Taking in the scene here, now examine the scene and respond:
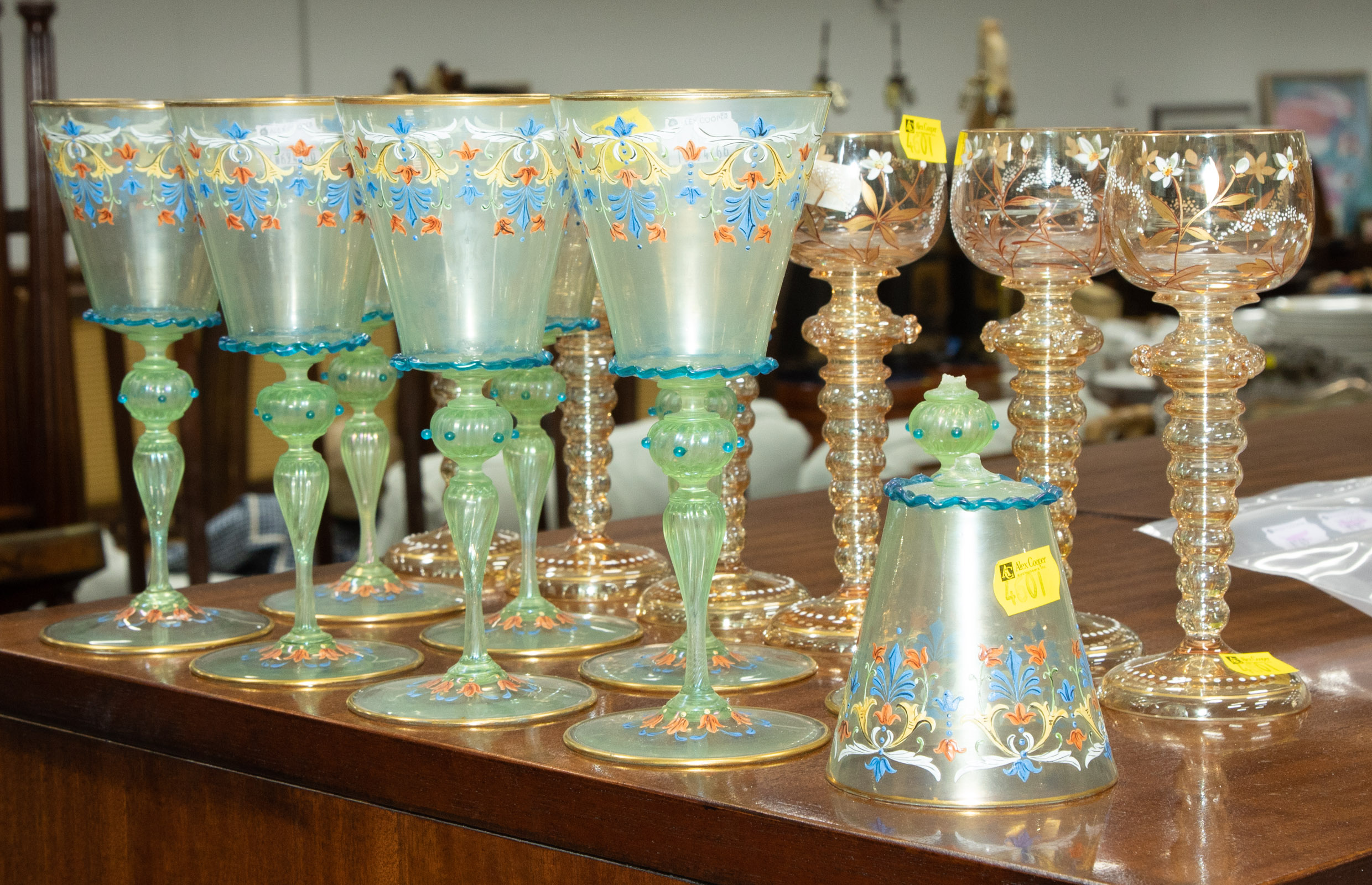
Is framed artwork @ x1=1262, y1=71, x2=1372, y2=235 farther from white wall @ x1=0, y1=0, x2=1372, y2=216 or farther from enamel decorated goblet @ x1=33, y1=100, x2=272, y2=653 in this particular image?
enamel decorated goblet @ x1=33, y1=100, x2=272, y2=653

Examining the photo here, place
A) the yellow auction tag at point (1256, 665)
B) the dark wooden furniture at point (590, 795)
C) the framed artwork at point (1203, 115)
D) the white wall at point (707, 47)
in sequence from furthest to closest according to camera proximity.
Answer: the framed artwork at point (1203, 115)
the white wall at point (707, 47)
the yellow auction tag at point (1256, 665)
the dark wooden furniture at point (590, 795)

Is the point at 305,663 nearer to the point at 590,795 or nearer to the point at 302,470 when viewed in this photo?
the point at 302,470

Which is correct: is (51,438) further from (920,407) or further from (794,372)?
(794,372)

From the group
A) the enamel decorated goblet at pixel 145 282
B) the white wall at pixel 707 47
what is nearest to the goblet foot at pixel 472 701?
the enamel decorated goblet at pixel 145 282

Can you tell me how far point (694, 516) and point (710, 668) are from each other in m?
0.16

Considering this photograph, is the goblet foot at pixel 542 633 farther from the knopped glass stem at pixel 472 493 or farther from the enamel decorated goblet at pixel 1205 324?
the enamel decorated goblet at pixel 1205 324

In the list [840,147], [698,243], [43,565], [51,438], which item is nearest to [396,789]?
[698,243]

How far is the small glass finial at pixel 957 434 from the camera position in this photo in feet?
2.58

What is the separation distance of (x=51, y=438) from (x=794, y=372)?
9.31ft

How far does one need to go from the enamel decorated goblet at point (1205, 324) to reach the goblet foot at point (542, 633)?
0.32 m

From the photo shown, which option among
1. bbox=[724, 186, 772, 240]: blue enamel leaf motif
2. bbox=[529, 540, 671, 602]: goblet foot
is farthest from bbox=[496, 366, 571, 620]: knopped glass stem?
bbox=[724, 186, 772, 240]: blue enamel leaf motif

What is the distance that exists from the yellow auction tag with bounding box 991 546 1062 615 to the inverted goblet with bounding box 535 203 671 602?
0.50m

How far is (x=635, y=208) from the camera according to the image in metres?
0.82

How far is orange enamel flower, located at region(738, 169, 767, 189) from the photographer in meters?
0.81
